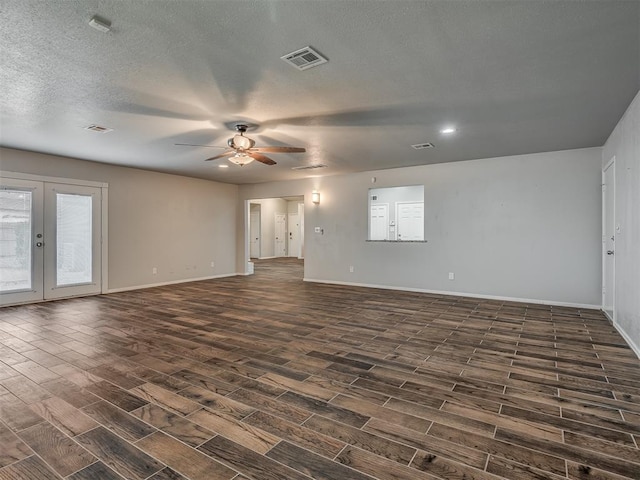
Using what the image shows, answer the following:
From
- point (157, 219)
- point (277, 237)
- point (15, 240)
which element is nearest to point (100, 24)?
point (15, 240)

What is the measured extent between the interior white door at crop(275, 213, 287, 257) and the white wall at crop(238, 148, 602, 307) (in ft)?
24.6

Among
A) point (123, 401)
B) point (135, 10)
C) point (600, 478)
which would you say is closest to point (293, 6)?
point (135, 10)

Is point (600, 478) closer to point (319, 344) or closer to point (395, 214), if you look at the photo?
point (319, 344)

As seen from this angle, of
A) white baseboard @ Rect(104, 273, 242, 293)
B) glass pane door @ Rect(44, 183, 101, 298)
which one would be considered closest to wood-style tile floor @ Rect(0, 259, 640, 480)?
glass pane door @ Rect(44, 183, 101, 298)

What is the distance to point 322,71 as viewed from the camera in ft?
9.37

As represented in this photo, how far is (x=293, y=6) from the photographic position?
2.03 m

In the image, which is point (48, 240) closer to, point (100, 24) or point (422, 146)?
point (100, 24)

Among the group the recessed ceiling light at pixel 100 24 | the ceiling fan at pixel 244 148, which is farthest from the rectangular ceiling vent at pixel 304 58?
the ceiling fan at pixel 244 148

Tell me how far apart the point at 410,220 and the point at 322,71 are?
8.28 metres

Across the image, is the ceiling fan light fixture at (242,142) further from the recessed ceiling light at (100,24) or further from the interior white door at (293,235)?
the interior white door at (293,235)

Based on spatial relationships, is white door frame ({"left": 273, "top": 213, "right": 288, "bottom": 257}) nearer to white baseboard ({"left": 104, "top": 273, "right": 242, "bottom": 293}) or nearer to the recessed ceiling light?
white baseboard ({"left": 104, "top": 273, "right": 242, "bottom": 293})

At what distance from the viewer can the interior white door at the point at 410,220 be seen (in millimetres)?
10477

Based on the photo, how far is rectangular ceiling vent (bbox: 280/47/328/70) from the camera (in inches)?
100

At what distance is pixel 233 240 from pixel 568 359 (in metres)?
8.02
